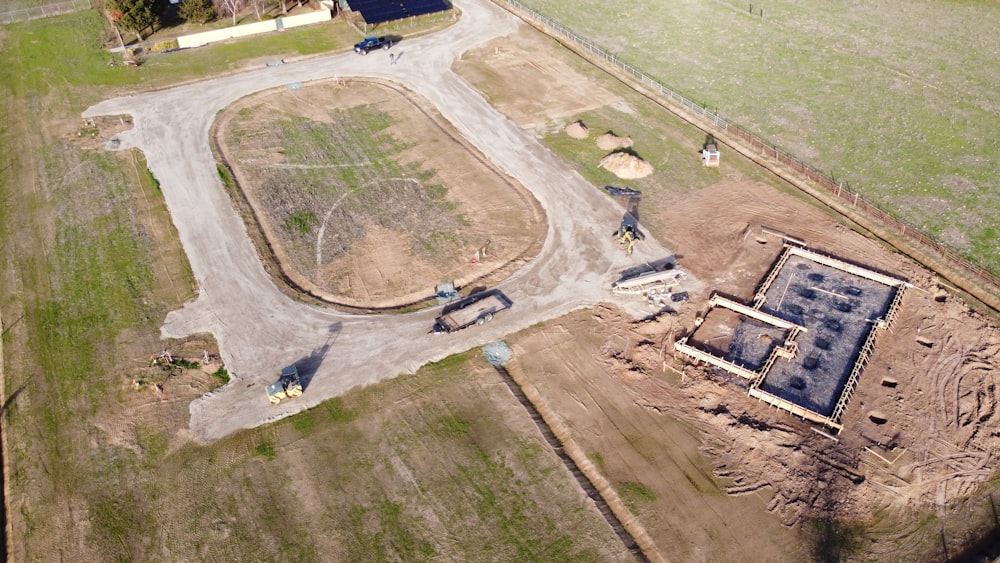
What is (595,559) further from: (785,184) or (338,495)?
(785,184)

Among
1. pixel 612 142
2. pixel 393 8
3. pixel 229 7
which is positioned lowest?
pixel 612 142

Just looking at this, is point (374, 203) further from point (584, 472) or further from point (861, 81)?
point (861, 81)

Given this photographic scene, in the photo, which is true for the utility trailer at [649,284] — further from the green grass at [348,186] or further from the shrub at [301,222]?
the shrub at [301,222]

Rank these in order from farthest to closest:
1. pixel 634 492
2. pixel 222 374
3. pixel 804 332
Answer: pixel 804 332 < pixel 222 374 < pixel 634 492

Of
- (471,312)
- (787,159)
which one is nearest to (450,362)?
(471,312)

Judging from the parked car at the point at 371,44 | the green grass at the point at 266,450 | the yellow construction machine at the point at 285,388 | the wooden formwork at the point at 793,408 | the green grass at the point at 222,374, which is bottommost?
the green grass at the point at 266,450

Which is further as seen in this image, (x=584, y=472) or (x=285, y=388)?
(x=285, y=388)

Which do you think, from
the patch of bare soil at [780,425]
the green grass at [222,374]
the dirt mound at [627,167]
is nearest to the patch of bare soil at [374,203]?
the dirt mound at [627,167]
